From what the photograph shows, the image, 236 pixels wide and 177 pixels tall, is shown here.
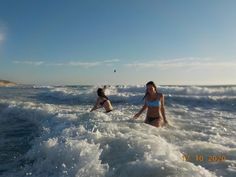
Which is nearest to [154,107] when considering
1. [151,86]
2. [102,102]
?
[151,86]

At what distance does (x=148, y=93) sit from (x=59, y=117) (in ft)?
12.7

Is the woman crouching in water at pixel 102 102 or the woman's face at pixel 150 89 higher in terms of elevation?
the woman's face at pixel 150 89

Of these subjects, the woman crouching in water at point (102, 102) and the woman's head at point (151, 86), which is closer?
the woman's head at point (151, 86)

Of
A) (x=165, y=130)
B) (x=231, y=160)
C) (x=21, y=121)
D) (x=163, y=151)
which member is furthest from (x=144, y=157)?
(x=21, y=121)

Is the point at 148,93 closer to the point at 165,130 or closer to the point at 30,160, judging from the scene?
the point at 165,130
